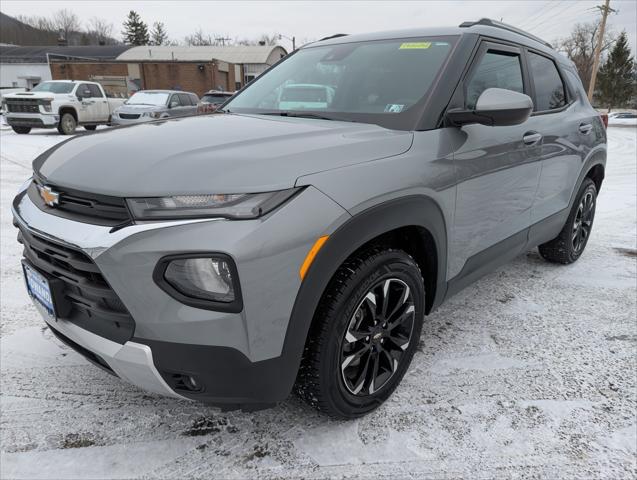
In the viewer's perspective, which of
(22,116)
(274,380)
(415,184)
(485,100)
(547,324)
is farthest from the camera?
(22,116)

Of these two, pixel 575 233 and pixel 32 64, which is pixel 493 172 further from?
pixel 32 64

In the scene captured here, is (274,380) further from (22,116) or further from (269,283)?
(22,116)

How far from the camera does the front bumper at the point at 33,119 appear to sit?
46.6 feet

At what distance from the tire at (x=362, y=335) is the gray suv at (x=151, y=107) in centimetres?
1233

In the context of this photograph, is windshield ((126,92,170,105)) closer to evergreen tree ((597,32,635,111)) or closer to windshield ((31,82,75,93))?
windshield ((31,82,75,93))

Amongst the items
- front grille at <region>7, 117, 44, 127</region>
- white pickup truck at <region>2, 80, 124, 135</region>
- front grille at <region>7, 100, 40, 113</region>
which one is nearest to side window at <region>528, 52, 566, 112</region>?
white pickup truck at <region>2, 80, 124, 135</region>

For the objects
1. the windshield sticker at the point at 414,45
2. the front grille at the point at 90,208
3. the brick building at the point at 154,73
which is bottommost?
the front grille at the point at 90,208

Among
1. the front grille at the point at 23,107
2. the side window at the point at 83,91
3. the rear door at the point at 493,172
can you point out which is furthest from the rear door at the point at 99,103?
the rear door at the point at 493,172

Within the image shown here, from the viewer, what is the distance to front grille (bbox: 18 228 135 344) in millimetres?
1600

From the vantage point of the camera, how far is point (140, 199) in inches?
61.7

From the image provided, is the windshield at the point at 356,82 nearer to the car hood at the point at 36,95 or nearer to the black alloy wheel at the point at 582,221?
the black alloy wheel at the point at 582,221

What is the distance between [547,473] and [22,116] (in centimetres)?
1664

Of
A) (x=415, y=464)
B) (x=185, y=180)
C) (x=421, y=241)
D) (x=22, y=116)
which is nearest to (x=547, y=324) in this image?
(x=421, y=241)

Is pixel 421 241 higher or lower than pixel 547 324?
higher
